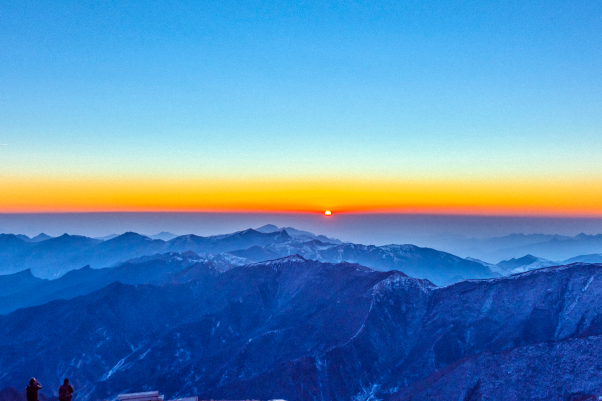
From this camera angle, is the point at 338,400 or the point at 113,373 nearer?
→ the point at 338,400

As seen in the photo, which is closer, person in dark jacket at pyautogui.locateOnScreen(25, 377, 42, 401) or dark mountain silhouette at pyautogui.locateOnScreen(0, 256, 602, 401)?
person in dark jacket at pyautogui.locateOnScreen(25, 377, 42, 401)

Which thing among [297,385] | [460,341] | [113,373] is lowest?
[113,373]

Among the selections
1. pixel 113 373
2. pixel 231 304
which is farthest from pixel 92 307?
pixel 231 304

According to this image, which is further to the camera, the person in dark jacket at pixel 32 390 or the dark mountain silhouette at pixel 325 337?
the dark mountain silhouette at pixel 325 337

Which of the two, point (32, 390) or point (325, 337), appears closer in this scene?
point (32, 390)

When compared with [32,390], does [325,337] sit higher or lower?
lower

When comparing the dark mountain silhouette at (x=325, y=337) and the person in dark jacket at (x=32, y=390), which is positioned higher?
the person in dark jacket at (x=32, y=390)

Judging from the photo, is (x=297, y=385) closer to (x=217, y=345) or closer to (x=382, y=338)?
(x=382, y=338)

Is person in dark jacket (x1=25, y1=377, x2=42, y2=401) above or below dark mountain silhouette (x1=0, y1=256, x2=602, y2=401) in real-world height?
above
